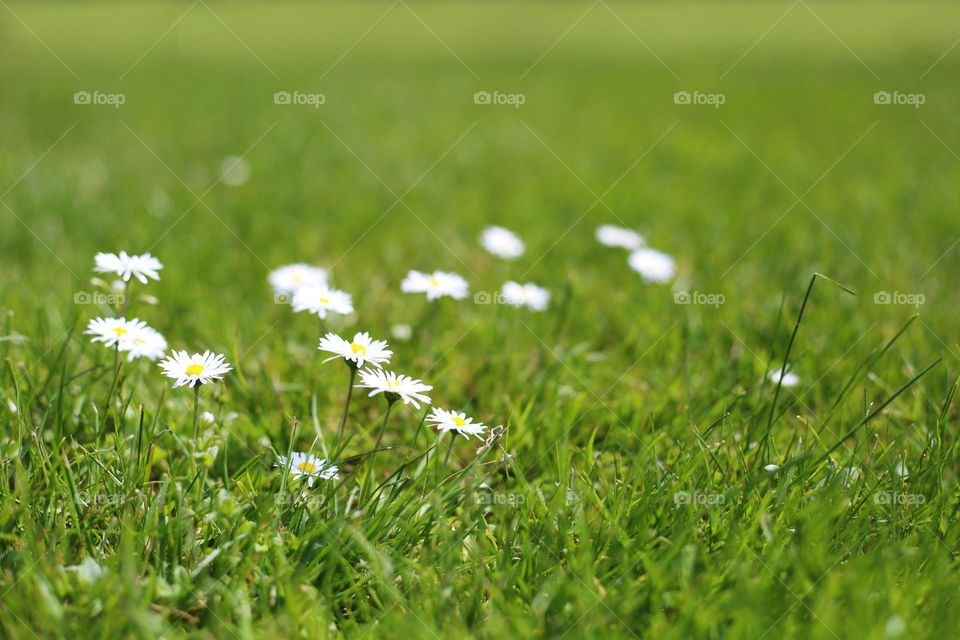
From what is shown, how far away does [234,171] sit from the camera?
14.1ft

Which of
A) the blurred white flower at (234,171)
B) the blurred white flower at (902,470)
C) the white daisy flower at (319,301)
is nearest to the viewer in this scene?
the blurred white flower at (902,470)

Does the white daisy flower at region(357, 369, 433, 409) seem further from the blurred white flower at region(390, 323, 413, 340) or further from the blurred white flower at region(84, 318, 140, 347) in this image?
the blurred white flower at region(390, 323, 413, 340)

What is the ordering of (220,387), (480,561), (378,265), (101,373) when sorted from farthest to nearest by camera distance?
(378,265) → (101,373) → (220,387) → (480,561)

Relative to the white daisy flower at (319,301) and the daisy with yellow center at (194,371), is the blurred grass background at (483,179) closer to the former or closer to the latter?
the white daisy flower at (319,301)

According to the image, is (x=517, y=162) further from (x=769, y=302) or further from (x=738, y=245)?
(x=769, y=302)

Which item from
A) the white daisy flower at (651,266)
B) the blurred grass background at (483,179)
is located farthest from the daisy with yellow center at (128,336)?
the white daisy flower at (651,266)

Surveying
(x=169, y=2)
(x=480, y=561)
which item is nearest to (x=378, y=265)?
(x=480, y=561)

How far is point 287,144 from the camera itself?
4.88 metres

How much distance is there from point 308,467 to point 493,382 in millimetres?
814

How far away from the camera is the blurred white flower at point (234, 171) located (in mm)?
4148

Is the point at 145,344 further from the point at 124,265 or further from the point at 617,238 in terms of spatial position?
the point at 617,238

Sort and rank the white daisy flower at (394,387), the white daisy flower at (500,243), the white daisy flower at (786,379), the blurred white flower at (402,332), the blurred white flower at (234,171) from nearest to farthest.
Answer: the white daisy flower at (394,387) < the white daisy flower at (786,379) < the blurred white flower at (402,332) < the white daisy flower at (500,243) < the blurred white flower at (234,171)

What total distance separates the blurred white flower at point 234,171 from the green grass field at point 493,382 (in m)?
0.06

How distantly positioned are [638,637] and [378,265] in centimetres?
216
